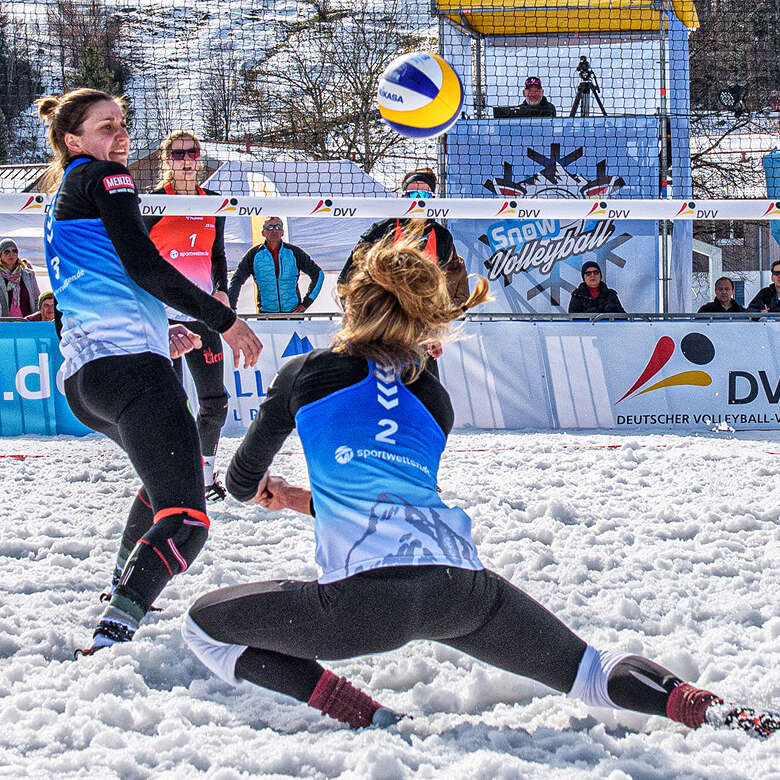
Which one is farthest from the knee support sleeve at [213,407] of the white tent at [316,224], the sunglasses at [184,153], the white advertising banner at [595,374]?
the white tent at [316,224]

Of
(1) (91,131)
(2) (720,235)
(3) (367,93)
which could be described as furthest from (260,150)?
(1) (91,131)

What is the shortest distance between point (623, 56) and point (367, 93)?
11.1m

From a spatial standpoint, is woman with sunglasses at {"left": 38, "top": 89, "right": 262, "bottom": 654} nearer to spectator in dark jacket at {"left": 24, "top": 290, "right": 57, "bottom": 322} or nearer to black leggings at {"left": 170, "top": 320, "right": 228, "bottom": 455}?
black leggings at {"left": 170, "top": 320, "right": 228, "bottom": 455}

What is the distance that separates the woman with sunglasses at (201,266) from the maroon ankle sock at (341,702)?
102 inches

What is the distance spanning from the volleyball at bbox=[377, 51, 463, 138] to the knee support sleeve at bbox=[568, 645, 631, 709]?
15.7ft

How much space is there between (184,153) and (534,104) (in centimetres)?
617

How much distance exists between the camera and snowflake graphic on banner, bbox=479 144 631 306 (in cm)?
1025

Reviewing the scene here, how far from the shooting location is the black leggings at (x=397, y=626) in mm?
2229

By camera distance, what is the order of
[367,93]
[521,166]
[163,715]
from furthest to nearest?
[367,93]
[521,166]
[163,715]

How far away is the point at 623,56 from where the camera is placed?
Result: 39.9ft

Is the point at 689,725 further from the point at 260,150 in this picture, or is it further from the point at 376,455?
the point at 260,150

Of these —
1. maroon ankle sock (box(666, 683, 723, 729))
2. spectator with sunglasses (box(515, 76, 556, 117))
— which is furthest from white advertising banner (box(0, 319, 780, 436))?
maroon ankle sock (box(666, 683, 723, 729))

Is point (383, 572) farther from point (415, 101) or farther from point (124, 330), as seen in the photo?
point (415, 101)

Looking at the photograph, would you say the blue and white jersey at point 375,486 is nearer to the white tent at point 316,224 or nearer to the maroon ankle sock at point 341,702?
the maroon ankle sock at point 341,702
